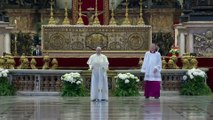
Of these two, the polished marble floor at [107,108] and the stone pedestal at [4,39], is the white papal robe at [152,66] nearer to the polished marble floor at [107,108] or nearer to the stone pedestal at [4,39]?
the polished marble floor at [107,108]

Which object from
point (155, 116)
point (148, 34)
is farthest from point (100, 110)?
point (148, 34)

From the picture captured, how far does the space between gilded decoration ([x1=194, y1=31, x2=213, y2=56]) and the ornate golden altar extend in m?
2.88

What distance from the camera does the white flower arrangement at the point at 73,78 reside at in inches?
1155

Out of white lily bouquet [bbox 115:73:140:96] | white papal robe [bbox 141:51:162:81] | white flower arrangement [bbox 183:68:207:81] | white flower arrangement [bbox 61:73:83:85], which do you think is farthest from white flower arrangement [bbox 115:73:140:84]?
white flower arrangement [bbox 183:68:207:81]

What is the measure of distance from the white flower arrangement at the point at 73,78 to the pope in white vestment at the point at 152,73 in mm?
2335

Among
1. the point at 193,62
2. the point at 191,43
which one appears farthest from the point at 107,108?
the point at 191,43

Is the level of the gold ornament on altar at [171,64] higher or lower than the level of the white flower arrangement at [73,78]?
higher

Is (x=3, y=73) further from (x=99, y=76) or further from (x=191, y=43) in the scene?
(x=191, y=43)

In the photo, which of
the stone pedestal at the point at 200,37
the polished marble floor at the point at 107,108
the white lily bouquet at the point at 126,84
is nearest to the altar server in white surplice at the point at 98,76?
the polished marble floor at the point at 107,108

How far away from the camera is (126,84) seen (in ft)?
97.2

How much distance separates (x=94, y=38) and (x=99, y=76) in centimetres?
1064

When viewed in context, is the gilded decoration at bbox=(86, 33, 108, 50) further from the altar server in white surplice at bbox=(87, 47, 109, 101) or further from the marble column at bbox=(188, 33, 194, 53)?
the altar server in white surplice at bbox=(87, 47, 109, 101)

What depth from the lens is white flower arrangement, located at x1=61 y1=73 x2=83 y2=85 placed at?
2934 centimetres

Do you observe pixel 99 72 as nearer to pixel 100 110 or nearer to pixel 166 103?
pixel 166 103
